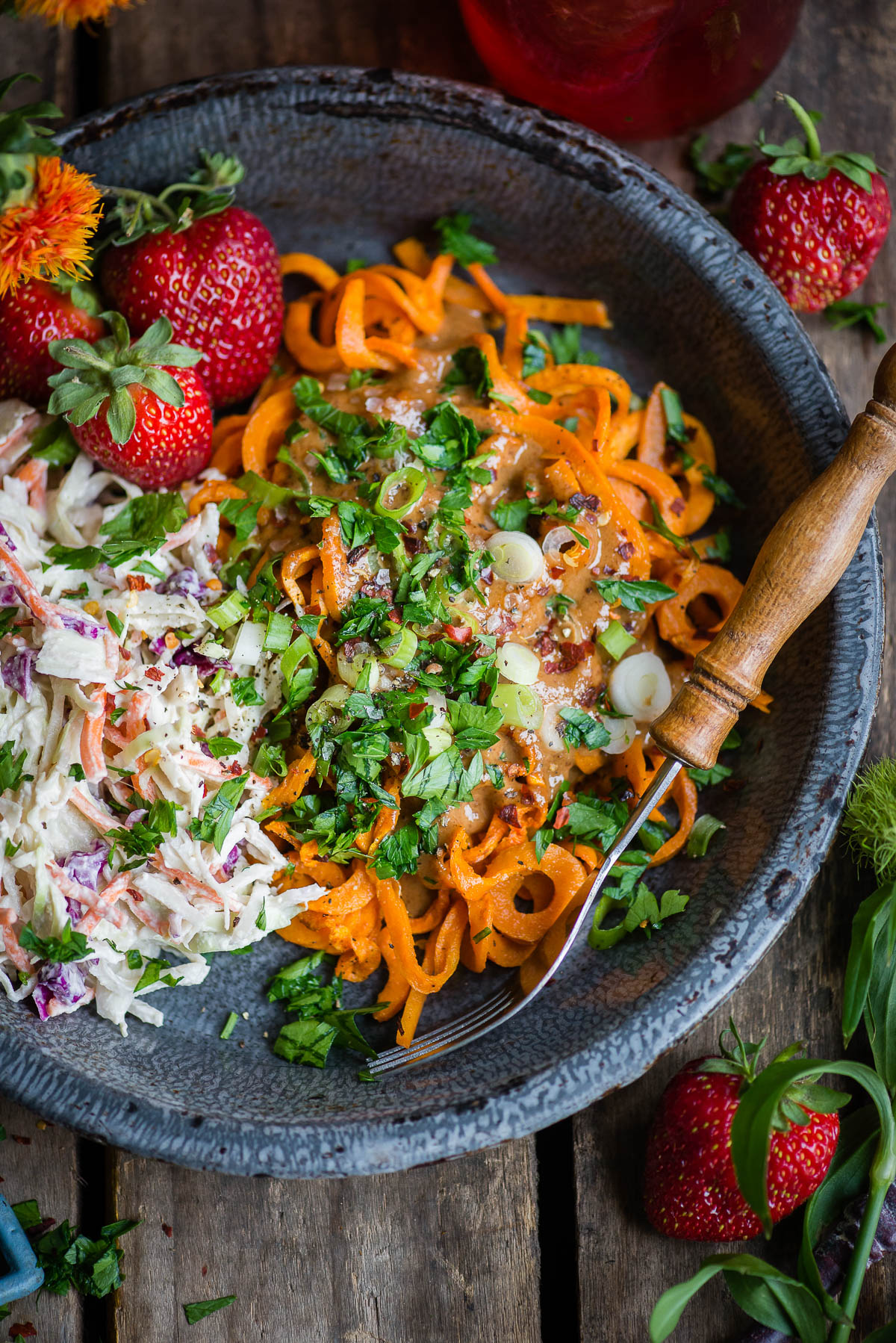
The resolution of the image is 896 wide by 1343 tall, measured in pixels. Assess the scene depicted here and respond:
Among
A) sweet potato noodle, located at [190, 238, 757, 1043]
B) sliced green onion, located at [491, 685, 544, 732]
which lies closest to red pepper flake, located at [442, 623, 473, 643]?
sweet potato noodle, located at [190, 238, 757, 1043]

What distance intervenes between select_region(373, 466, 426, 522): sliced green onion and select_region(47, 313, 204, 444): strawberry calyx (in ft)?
1.40

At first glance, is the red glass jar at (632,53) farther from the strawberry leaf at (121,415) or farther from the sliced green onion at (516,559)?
the strawberry leaf at (121,415)

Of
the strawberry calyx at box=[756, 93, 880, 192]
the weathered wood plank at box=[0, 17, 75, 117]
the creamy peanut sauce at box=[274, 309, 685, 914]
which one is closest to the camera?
the creamy peanut sauce at box=[274, 309, 685, 914]

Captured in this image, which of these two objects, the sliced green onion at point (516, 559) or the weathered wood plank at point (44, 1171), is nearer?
the sliced green onion at point (516, 559)

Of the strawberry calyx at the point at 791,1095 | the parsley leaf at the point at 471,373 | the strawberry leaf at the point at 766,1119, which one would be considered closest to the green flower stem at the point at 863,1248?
the strawberry leaf at the point at 766,1119

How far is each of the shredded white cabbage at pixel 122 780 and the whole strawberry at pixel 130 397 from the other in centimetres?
17

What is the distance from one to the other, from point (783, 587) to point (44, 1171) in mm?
1965

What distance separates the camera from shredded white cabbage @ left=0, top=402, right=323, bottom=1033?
6.37 ft

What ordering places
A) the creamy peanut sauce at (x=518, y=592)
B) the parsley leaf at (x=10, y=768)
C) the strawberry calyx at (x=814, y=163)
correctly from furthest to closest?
the strawberry calyx at (x=814, y=163) < the creamy peanut sauce at (x=518, y=592) < the parsley leaf at (x=10, y=768)

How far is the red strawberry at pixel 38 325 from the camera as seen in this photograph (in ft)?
6.87

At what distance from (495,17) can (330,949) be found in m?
1.99

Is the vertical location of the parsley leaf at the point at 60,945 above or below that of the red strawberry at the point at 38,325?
below

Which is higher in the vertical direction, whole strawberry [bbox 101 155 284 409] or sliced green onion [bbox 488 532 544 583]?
whole strawberry [bbox 101 155 284 409]

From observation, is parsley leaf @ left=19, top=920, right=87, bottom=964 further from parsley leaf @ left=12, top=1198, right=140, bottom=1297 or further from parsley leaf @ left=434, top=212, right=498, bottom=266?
parsley leaf @ left=434, top=212, right=498, bottom=266
